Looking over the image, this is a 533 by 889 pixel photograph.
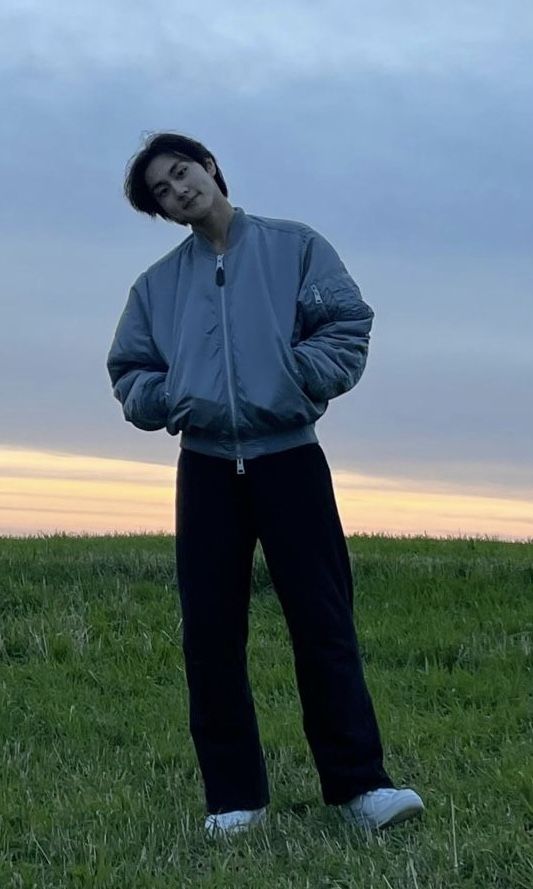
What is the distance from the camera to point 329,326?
4.36 m

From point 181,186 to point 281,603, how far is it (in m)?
1.67

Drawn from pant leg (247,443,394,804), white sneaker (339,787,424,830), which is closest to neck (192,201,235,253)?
pant leg (247,443,394,804)

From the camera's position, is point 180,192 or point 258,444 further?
point 180,192

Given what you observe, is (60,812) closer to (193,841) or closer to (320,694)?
(193,841)

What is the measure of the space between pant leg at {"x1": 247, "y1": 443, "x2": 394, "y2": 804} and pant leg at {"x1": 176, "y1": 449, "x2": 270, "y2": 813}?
0.12 metres

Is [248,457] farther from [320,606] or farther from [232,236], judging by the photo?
[232,236]

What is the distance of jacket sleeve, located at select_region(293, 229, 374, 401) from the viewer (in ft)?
14.0

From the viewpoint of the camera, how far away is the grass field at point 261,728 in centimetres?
399

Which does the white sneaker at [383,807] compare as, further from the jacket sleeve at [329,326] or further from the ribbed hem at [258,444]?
the jacket sleeve at [329,326]

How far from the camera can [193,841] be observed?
440 cm

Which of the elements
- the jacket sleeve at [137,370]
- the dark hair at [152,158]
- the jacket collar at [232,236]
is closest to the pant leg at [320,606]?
the jacket sleeve at [137,370]

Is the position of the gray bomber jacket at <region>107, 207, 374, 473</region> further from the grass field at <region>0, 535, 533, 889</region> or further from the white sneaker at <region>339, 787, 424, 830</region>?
the white sneaker at <region>339, 787, 424, 830</region>

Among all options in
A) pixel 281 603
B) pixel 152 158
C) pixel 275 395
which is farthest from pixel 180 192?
pixel 281 603

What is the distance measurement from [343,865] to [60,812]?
1.42m
